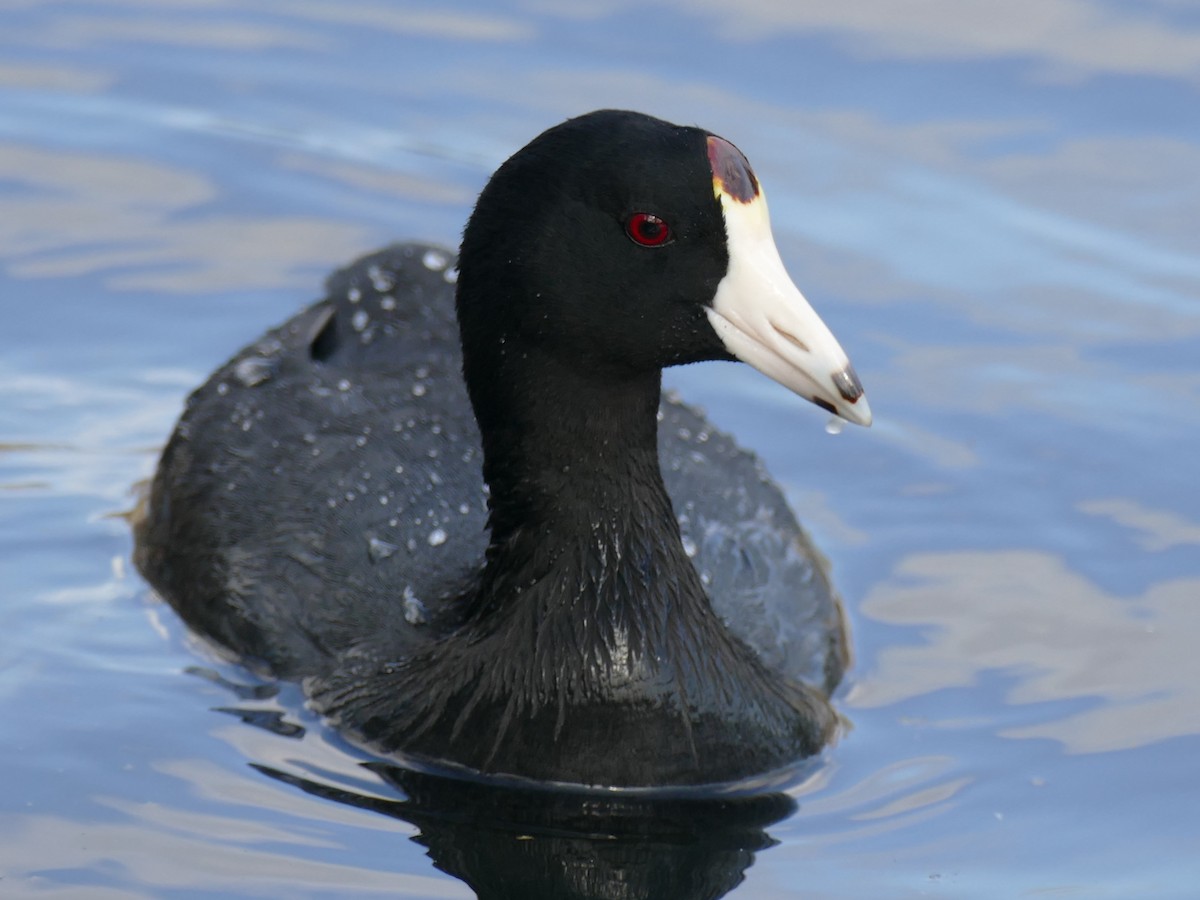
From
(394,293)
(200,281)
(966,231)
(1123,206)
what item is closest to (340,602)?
(394,293)

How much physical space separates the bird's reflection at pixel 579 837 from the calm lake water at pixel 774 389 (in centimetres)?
1

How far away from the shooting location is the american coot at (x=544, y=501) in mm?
5531

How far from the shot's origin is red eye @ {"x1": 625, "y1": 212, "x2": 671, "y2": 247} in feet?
18.0

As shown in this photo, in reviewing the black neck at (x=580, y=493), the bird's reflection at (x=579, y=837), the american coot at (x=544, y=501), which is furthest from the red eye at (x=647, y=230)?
the bird's reflection at (x=579, y=837)

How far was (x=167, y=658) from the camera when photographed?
22.4 feet

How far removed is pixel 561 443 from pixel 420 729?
87 cm

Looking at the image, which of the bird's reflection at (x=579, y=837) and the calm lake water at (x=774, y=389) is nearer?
the bird's reflection at (x=579, y=837)

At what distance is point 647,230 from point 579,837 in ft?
4.98

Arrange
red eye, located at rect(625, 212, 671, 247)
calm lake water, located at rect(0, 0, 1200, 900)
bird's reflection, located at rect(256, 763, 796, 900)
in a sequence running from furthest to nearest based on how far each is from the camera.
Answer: calm lake water, located at rect(0, 0, 1200, 900), bird's reflection, located at rect(256, 763, 796, 900), red eye, located at rect(625, 212, 671, 247)

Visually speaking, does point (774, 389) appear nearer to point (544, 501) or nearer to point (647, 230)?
point (544, 501)

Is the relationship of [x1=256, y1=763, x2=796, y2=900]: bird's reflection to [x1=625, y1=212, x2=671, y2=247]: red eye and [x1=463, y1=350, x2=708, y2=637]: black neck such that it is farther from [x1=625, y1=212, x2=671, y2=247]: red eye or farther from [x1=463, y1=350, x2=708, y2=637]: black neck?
[x1=625, y1=212, x2=671, y2=247]: red eye

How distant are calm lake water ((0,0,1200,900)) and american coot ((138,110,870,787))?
0.68ft

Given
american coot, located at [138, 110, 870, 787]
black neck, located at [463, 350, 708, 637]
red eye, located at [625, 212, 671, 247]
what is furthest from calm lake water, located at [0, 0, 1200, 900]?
red eye, located at [625, 212, 671, 247]

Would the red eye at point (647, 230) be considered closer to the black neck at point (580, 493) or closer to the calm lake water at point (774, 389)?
the black neck at point (580, 493)
